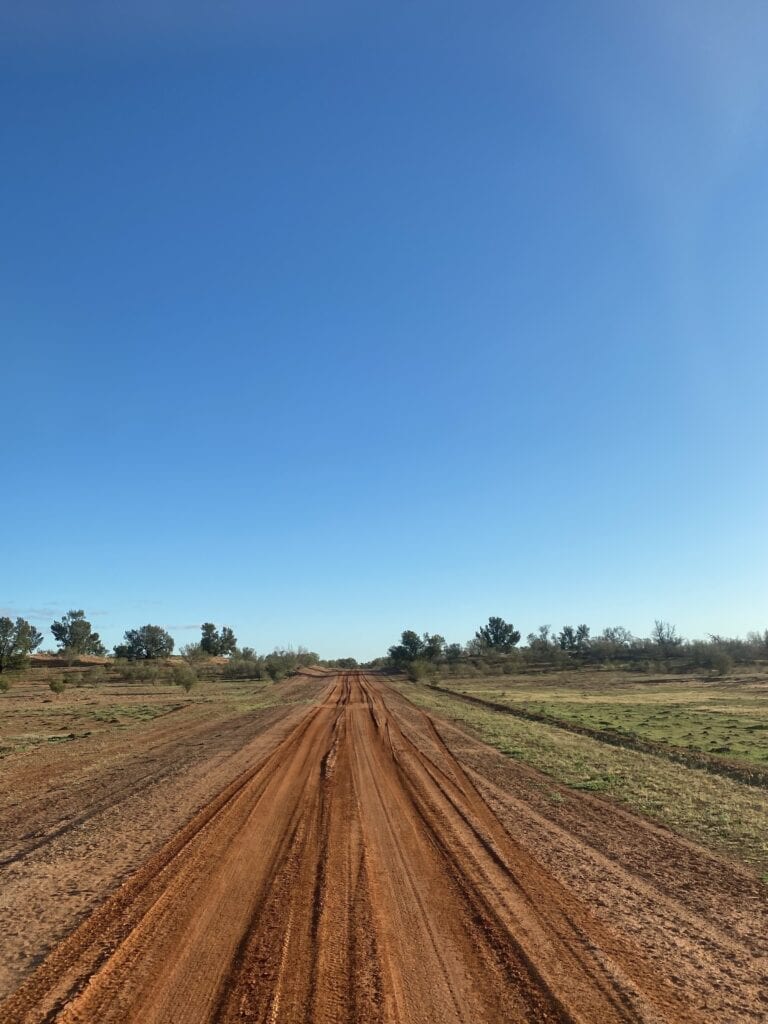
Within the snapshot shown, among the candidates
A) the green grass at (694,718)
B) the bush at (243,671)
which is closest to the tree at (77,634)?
the bush at (243,671)

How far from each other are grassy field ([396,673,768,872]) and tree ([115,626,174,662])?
387 feet

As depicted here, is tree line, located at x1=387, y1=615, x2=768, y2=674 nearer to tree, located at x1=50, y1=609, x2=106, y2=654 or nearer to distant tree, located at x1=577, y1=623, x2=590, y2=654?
distant tree, located at x1=577, y1=623, x2=590, y2=654

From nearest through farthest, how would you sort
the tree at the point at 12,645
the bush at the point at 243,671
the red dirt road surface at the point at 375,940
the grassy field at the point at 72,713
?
the red dirt road surface at the point at 375,940 < the grassy field at the point at 72,713 < the tree at the point at 12,645 < the bush at the point at 243,671

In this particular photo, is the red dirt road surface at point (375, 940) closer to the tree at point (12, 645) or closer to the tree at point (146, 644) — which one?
the tree at point (12, 645)

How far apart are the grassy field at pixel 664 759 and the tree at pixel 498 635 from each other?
97.5m

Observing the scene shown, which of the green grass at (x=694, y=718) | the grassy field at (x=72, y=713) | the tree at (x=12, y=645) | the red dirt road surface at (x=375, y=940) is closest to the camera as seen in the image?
the red dirt road surface at (x=375, y=940)

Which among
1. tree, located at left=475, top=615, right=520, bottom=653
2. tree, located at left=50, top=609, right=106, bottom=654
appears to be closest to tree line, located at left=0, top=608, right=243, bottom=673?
tree, located at left=50, top=609, right=106, bottom=654

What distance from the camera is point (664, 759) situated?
19.2m

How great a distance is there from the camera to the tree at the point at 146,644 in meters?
141

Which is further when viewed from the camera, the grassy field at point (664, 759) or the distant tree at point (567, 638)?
the distant tree at point (567, 638)

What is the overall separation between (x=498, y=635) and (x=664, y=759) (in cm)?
12937

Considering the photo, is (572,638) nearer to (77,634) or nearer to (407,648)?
(407,648)

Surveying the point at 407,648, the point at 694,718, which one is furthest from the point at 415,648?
the point at 694,718

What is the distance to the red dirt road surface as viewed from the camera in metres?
A: 5.00
